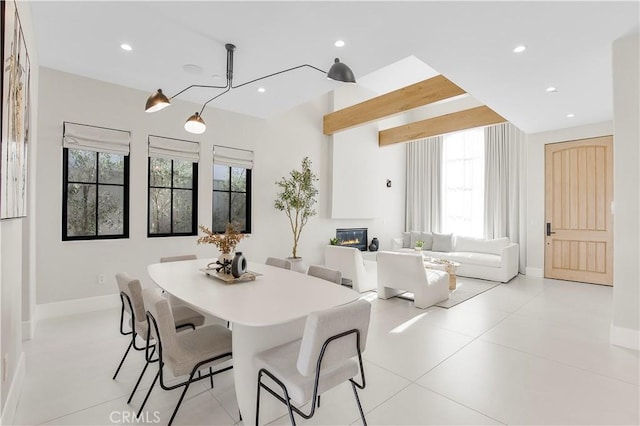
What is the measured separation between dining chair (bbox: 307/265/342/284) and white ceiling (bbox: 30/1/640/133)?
81.8 inches

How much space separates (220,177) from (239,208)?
24.4 inches

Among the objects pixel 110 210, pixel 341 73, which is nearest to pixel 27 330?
pixel 110 210

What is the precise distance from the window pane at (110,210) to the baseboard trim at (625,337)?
567 cm

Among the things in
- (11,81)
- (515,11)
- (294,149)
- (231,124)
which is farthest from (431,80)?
(11,81)

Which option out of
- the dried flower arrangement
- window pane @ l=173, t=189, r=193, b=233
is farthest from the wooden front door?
window pane @ l=173, t=189, r=193, b=233

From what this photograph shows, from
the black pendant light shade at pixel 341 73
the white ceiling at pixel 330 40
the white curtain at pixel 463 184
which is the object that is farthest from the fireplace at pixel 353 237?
the black pendant light shade at pixel 341 73

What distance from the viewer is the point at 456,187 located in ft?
25.0

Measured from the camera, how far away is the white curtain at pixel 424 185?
7863mm

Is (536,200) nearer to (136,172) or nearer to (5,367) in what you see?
(136,172)

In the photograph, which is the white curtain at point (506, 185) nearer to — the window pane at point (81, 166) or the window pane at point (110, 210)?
the window pane at point (110, 210)

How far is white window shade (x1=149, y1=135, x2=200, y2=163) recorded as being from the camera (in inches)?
168

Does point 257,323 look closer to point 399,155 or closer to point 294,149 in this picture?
point 294,149

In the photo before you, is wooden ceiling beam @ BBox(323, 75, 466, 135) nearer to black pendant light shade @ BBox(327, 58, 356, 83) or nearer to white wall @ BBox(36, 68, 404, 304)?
white wall @ BBox(36, 68, 404, 304)

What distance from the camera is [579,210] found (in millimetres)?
5559
